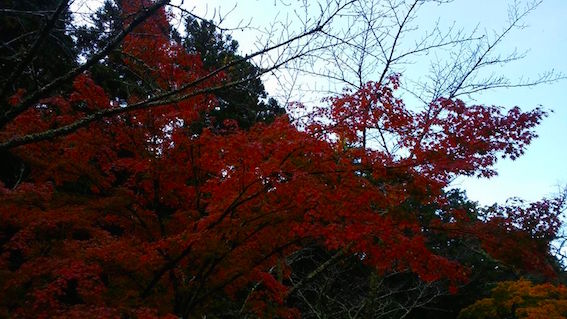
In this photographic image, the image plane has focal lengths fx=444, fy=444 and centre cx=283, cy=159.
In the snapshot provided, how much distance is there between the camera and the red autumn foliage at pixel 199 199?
20.3 feet

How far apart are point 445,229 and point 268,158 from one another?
3448mm

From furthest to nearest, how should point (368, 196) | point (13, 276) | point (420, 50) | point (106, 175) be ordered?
point (420, 50), point (106, 175), point (368, 196), point (13, 276)

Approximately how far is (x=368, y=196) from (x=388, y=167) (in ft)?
2.19

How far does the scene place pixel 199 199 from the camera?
7.54 meters

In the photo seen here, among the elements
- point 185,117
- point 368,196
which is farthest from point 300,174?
point 185,117

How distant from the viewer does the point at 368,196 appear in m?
6.68

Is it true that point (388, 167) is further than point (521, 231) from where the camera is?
No

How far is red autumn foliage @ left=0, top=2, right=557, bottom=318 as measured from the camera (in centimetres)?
618

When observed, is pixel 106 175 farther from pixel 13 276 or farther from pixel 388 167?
pixel 388 167

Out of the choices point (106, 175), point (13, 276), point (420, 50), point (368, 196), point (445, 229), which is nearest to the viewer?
point (13, 276)

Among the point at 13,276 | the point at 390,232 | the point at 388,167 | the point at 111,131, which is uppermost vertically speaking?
the point at 111,131

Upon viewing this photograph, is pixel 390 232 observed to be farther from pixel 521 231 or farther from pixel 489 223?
pixel 521 231

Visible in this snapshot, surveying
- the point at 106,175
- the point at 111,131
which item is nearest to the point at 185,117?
the point at 111,131

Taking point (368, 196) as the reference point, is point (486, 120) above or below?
above
